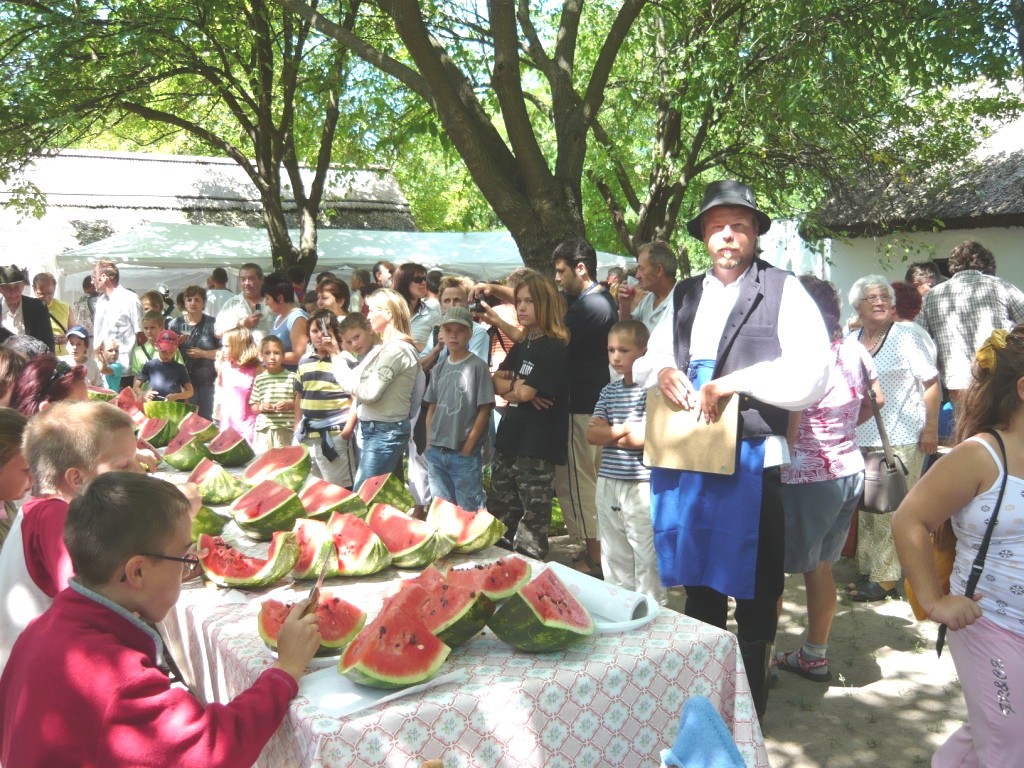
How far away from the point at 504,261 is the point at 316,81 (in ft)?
15.4

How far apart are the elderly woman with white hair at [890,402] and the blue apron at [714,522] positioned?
256 centimetres

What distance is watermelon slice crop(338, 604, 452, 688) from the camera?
2.27 m

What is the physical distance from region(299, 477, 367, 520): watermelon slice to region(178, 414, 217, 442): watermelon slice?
2.07 m

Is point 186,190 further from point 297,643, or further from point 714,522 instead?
point 297,643

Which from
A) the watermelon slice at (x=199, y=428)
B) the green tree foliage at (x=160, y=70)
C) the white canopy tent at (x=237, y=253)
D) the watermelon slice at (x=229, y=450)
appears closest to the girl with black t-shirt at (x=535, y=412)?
the watermelon slice at (x=229, y=450)

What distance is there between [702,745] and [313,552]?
1.83 meters

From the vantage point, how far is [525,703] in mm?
2334

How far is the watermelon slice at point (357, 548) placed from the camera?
3.16 metres

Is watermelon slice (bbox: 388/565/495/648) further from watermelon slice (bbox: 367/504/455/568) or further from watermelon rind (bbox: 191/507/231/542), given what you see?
watermelon rind (bbox: 191/507/231/542)

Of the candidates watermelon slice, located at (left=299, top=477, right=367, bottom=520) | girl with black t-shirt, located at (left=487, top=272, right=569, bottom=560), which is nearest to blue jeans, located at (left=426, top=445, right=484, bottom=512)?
girl with black t-shirt, located at (left=487, top=272, right=569, bottom=560)

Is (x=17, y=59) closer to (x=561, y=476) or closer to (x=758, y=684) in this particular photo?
(x=561, y=476)

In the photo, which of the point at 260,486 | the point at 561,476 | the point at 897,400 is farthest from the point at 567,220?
the point at 260,486

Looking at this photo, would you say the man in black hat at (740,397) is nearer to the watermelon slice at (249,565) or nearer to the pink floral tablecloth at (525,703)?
the pink floral tablecloth at (525,703)

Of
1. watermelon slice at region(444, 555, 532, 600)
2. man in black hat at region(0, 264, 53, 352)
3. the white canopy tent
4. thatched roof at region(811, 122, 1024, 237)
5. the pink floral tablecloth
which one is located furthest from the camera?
thatched roof at region(811, 122, 1024, 237)
